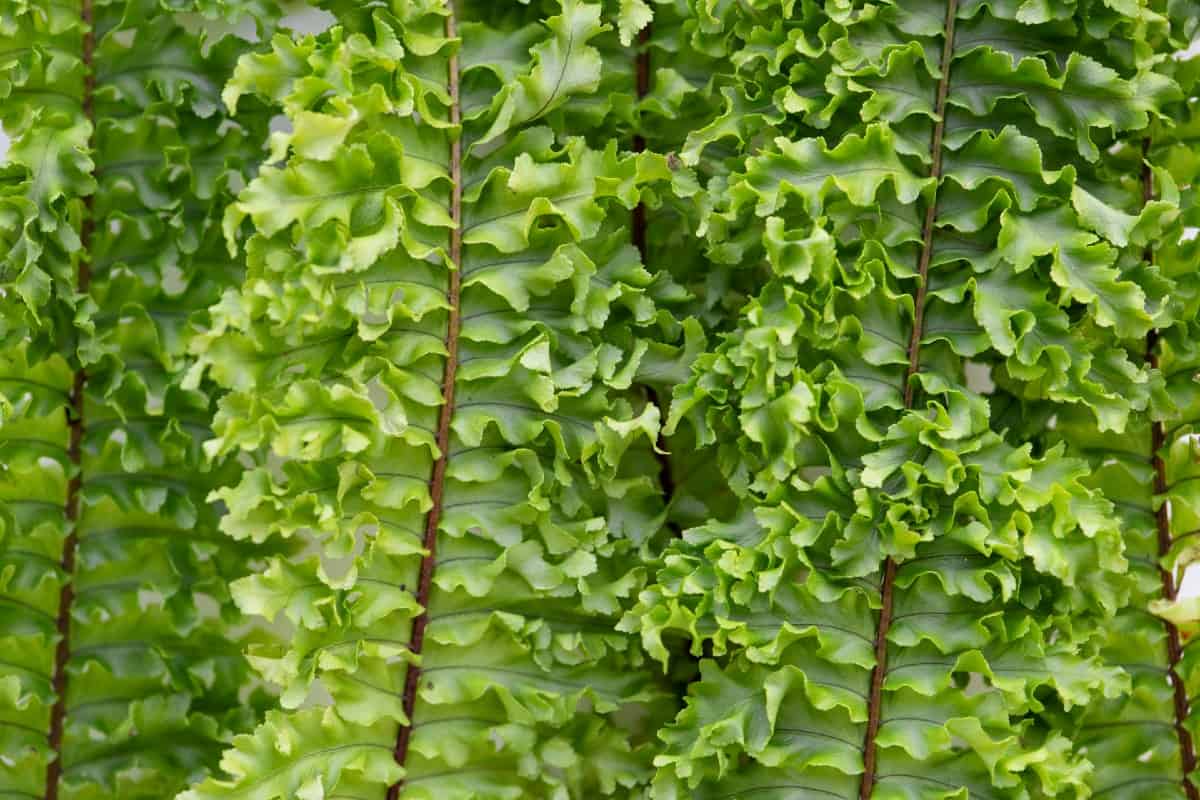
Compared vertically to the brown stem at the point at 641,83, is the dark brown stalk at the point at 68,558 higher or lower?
lower

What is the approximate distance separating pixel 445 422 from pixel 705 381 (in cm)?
29

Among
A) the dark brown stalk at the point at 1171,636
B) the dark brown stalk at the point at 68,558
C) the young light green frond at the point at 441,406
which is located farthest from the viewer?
the dark brown stalk at the point at 68,558

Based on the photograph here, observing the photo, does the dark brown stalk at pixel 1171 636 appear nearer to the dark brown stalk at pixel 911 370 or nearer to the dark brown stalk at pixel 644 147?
the dark brown stalk at pixel 911 370

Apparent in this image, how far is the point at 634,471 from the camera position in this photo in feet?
6.00

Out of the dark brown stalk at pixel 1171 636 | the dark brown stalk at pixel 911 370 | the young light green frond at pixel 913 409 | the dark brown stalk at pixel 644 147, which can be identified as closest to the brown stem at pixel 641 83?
the dark brown stalk at pixel 644 147

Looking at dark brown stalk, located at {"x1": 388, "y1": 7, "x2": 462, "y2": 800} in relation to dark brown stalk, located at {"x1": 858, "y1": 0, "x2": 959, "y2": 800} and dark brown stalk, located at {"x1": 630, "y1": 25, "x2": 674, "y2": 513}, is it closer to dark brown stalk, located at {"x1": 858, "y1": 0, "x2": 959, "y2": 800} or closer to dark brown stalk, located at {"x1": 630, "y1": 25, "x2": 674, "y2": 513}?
dark brown stalk, located at {"x1": 630, "y1": 25, "x2": 674, "y2": 513}

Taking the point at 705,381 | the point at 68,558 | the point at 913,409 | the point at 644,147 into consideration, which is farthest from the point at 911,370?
the point at 68,558

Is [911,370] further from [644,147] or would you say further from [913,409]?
[644,147]

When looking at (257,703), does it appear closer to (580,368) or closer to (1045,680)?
(580,368)

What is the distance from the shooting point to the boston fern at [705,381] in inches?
63.9

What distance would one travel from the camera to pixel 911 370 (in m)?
1.69

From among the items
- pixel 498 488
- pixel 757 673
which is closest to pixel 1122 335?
pixel 757 673

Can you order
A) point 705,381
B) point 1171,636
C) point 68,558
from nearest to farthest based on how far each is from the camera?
1. point 705,381
2. point 1171,636
3. point 68,558

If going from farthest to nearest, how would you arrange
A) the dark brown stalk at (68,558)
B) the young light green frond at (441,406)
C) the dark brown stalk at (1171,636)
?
the dark brown stalk at (68,558) < the dark brown stalk at (1171,636) < the young light green frond at (441,406)
